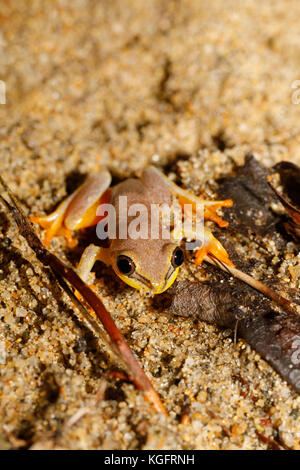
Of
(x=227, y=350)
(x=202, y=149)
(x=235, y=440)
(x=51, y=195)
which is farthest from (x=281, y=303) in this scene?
(x=51, y=195)

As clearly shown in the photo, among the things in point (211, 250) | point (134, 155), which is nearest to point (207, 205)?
point (211, 250)

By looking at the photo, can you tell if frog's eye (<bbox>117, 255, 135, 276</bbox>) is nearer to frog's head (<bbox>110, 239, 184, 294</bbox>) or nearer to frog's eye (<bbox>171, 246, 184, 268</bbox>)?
frog's head (<bbox>110, 239, 184, 294</bbox>)

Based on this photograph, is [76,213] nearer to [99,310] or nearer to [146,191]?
[146,191]

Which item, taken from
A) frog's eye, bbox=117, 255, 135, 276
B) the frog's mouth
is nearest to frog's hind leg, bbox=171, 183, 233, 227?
the frog's mouth

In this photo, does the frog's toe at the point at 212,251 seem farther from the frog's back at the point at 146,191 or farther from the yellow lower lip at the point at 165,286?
the frog's back at the point at 146,191

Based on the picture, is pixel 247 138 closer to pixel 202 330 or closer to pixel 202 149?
pixel 202 149
